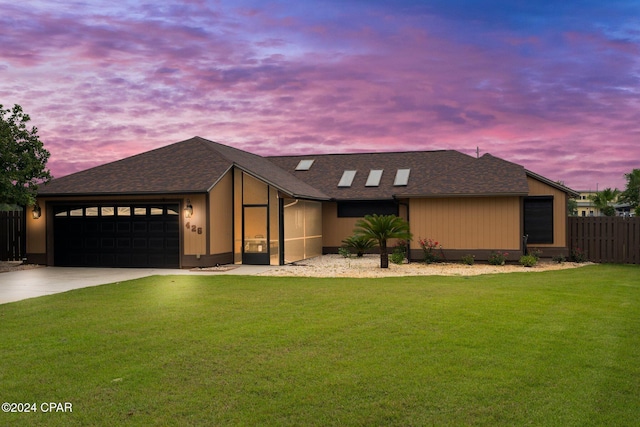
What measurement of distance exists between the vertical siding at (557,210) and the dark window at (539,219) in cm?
17

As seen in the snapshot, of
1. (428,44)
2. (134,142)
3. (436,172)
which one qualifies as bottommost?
(436,172)

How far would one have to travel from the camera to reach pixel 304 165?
3086cm

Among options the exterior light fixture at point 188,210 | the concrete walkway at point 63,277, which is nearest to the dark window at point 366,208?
the concrete walkway at point 63,277

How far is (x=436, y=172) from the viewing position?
91.6ft

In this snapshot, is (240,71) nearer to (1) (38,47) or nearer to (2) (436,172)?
(1) (38,47)

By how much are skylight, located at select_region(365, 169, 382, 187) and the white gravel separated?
615 cm

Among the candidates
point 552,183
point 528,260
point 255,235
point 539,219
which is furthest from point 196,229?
point 552,183

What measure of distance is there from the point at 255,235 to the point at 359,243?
4.84 metres

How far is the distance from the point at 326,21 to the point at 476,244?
410 inches

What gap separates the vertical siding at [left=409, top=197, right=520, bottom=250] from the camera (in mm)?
21141

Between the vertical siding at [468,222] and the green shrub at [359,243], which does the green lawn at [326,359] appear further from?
the green shrub at [359,243]

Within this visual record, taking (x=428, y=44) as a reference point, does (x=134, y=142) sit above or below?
below

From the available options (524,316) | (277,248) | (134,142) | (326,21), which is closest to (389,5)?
(326,21)

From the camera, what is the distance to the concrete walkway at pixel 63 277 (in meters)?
13.8
